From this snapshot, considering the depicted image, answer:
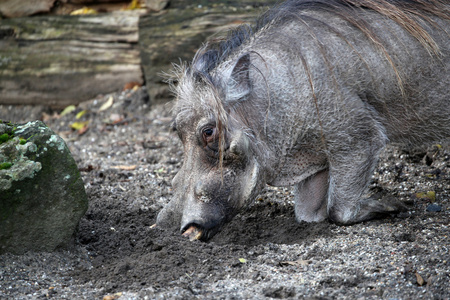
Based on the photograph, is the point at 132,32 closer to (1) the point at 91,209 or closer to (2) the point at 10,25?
(2) the point at 10,25

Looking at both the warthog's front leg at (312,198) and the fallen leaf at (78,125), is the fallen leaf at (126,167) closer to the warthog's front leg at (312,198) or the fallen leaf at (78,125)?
the fallen leaf at (78,125)

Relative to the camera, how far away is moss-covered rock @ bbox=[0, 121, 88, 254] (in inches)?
111

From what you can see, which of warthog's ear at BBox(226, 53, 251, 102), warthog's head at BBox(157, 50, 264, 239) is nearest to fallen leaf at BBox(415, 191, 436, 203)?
warthog's head at BBox(157, 50, 264, 239)

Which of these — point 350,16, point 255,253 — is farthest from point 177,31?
point 255,253

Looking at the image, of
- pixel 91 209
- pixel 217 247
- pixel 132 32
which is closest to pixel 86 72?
pixel 132 32

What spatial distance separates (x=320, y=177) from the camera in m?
3.82

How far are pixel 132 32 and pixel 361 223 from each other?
149 inches

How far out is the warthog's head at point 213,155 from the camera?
3211mm

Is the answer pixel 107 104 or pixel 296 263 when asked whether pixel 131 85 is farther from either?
pixel 296 263

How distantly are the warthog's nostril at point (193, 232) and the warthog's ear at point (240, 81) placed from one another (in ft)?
2.62

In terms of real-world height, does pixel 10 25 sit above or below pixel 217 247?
below

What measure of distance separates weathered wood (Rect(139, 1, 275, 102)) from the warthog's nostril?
292 centimetres

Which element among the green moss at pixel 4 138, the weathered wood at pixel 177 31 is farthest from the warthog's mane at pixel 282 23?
the weathered wood at pixel 177 31

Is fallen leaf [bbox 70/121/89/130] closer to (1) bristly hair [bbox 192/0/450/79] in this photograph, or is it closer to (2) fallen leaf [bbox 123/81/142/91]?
(2) fallen leaf [bbox 123/81/142/91]
